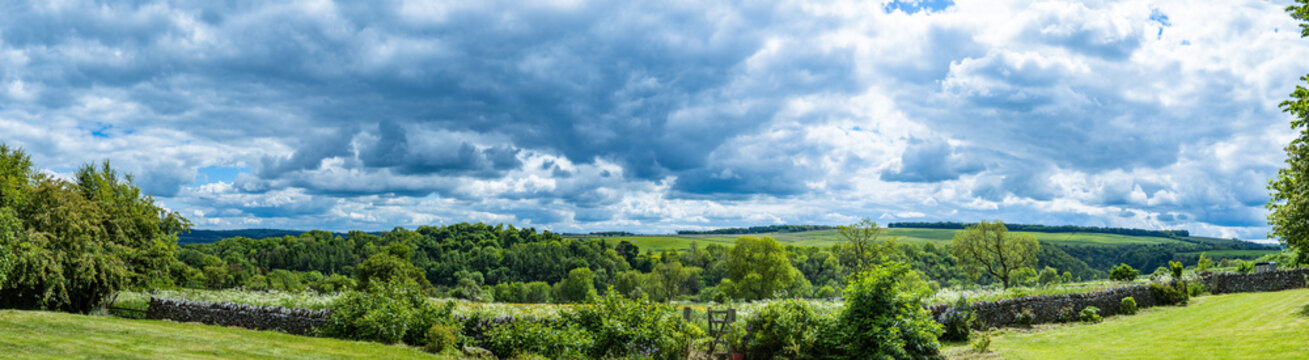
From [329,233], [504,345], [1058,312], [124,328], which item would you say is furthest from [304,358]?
[329,233]

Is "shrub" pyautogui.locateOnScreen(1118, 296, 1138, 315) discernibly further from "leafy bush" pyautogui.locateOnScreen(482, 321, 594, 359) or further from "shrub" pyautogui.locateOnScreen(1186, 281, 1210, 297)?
"leafy bush" pyautogui.locateOnScreen(482, 321, 594, 359)

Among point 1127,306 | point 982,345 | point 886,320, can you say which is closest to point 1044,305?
point 1127,306

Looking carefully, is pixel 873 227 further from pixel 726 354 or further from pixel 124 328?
pixel 124 328

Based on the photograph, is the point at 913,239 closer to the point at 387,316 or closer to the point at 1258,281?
the point at 1258,281

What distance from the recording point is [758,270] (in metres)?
60.8

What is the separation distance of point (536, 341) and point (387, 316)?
473 centimetres

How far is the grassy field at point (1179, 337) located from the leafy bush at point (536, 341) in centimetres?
906

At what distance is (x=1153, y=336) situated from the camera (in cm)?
1574

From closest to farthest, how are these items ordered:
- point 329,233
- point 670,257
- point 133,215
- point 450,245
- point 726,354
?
point 726,354 < point 133,215 < point 670,257 < point 450,245 < point 329,233

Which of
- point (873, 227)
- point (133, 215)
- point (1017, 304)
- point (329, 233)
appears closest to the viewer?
point (1017, 304)

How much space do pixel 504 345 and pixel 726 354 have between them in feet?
18.9

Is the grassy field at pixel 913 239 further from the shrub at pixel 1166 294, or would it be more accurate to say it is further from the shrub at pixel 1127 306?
the shrub at pixel 1127 306

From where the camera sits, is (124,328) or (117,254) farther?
(117,254)

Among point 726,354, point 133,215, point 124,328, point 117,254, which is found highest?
point 133,215
